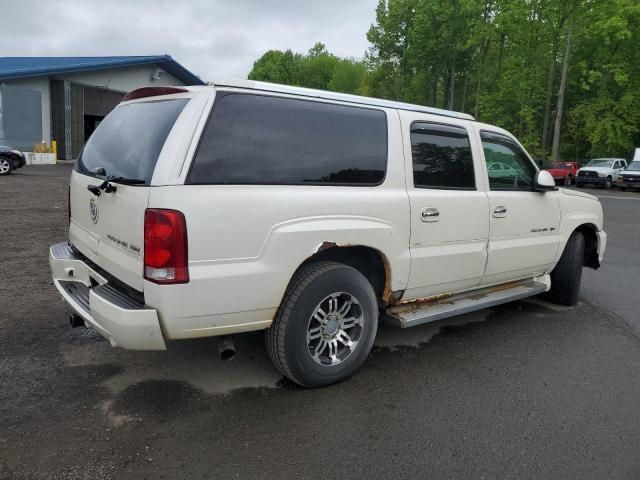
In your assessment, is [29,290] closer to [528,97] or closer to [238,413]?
[238,413]

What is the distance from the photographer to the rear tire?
5.19 metres

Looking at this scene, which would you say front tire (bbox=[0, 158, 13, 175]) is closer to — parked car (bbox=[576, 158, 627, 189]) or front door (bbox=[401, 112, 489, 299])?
front door (bbox=[401, 112, 489, 299])

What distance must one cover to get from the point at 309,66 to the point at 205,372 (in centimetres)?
8040

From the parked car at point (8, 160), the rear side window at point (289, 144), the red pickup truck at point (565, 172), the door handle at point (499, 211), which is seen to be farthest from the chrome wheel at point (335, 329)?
the red pickup truck at point (565, 172)

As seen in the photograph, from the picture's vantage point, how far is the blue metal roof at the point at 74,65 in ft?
78.1

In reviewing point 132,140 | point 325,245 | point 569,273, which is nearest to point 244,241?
point 325,245

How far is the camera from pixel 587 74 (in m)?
33.9

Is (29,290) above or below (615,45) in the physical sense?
below

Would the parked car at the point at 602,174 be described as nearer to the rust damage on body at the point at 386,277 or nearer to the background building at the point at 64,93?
the background building at the point at 64,93

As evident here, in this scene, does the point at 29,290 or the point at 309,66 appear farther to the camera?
the point at 309,66

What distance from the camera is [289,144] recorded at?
3.08 metres

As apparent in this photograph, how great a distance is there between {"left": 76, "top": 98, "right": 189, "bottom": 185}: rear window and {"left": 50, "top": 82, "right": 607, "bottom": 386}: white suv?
0.05ft

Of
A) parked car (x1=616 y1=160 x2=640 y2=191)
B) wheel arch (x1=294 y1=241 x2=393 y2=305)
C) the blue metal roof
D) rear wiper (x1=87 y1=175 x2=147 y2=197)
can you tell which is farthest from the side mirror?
parked car (x1=616 y1=160 x2=640 y2=191)

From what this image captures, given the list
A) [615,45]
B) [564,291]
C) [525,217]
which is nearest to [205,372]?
[525,217]
